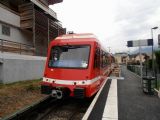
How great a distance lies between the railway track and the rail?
627cm

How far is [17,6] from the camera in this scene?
25.2 m

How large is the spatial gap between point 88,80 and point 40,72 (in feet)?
41.8

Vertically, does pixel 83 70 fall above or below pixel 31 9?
below

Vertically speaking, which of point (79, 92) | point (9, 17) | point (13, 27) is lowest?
point (79, 92)

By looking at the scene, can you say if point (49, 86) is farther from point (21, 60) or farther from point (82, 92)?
point (21, 60)

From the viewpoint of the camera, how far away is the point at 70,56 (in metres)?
10.6

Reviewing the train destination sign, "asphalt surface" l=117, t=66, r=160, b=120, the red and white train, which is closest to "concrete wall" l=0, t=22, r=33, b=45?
the red and white train

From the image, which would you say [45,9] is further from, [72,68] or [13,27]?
[72,68]

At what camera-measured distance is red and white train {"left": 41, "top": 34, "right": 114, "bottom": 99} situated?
32.1ft

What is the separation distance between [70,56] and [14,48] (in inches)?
350

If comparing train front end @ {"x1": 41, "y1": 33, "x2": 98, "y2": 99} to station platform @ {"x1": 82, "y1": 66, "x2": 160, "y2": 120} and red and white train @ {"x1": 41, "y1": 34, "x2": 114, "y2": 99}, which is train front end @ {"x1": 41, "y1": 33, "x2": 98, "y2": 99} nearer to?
red and white train @ {"x1": 41, "y1": 34, "x2": 114, "y2": 99}

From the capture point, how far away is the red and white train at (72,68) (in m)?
9.80

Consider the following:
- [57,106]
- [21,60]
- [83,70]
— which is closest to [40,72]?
[21,60]

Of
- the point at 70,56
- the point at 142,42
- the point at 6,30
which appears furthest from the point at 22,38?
the point at 70,56
